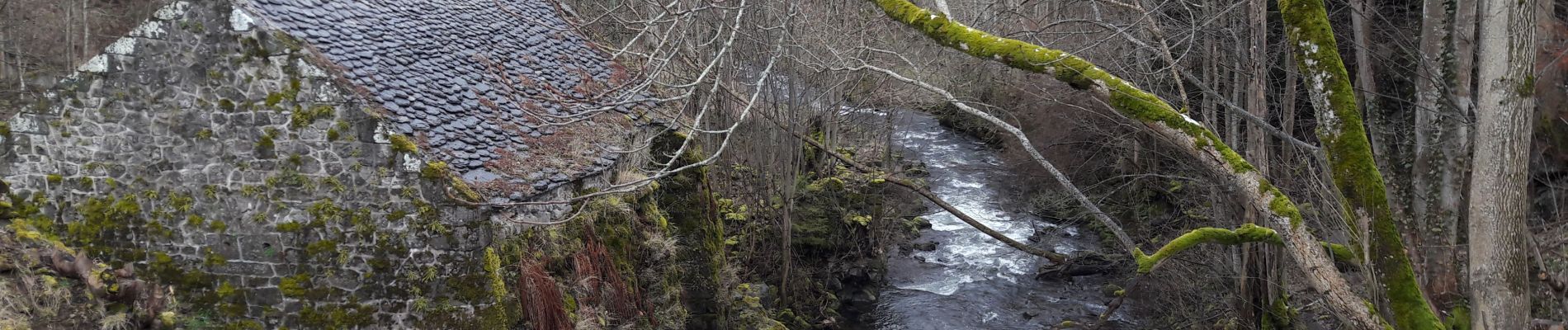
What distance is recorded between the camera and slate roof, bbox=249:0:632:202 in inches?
340

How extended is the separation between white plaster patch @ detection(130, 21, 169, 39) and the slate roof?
0.82 metres

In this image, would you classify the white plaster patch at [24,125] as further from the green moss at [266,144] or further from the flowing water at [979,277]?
the flowing water at [979,277]

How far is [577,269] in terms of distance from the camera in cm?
947

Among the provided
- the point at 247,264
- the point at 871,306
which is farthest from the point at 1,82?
the point at 871,306

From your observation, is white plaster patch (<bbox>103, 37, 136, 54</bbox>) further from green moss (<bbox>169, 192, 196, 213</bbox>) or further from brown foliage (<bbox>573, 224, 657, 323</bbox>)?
brown foliage (<bbox>573, 224, 657, 323</bbox>)

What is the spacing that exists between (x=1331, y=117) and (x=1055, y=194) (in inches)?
457

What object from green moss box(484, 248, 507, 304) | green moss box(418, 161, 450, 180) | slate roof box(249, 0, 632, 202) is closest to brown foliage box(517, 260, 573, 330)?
green moss box(484, 248, 507, 304)

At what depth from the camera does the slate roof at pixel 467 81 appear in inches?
340

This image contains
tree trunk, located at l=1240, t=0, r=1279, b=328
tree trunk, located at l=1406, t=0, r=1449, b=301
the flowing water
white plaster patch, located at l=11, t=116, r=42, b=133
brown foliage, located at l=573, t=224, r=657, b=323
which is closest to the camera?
tree trunk, located at l=1406, t=0, r=1449, b=301

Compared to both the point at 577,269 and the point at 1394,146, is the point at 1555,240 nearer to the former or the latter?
A: the point at 1394,146

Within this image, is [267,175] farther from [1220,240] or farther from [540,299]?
[1220,240]

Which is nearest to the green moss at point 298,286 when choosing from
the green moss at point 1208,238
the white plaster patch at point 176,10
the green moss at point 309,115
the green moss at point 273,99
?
the green moss at point 309,115

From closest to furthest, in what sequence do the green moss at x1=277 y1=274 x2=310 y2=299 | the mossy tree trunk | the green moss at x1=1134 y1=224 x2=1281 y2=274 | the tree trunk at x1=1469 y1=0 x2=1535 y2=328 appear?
1. the tree trunk at x1=1469 y1=0 x2=1535 y2=328
2. the mossy tree trunk
3. the green moss at x1=1134 y1=224 x2=1281 y2=274
4. the green moss at x1=277 y1=274 x2=310 y2=299

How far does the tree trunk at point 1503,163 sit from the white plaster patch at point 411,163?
25.7ft
